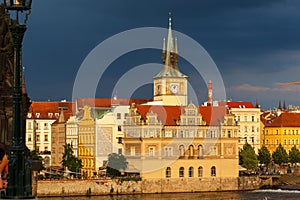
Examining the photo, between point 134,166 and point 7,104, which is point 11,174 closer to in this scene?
point 7,104

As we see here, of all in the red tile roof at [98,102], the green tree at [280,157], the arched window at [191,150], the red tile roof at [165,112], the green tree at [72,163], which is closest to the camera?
the green tree at [72,163]

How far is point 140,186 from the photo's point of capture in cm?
8181

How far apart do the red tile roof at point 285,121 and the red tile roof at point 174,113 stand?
28.5m

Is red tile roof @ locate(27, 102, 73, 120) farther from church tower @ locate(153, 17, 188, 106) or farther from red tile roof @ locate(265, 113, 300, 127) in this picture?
red tile roof @ locate(265, 113, 300, 127)

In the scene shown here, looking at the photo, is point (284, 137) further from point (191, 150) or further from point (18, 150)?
point (18, 150)

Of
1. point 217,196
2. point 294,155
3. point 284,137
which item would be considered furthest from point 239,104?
point 217,196

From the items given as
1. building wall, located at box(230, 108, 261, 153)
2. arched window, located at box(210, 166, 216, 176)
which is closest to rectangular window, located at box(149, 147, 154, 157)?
arched window, located at box(210, 166, 216, 176)

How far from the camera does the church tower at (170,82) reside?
373 feet

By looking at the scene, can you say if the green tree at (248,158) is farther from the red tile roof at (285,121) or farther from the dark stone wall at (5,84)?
the dark stone wall at (5,84)

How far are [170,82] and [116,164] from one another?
33084mm

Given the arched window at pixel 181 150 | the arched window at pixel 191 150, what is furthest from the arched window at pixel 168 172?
the arched window at pixel 191 150

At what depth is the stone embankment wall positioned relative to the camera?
76.1 meters

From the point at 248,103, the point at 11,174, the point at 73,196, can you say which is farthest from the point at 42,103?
the point at 11,174

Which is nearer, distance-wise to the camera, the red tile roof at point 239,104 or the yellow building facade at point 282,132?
the red tile roof at point 239,104
